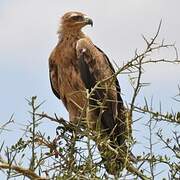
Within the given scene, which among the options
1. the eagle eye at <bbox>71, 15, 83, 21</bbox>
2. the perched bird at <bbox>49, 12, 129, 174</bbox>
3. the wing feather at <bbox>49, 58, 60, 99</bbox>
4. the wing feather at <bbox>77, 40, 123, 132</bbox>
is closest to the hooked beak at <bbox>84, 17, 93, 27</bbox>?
the perched bird at <bbox>49, 12, 129, 174</bbox>

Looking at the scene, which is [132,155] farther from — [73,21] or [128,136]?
[73,21]

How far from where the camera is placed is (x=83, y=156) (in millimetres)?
3145

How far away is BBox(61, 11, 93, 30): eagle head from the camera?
906cm

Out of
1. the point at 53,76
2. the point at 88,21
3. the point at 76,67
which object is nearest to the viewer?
the point at 76,67

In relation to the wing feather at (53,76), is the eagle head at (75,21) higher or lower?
higher

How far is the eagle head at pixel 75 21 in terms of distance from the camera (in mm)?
9062

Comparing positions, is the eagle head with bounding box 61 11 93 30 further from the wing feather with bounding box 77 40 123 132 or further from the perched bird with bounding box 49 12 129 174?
the wing feather with bounding box 77 40 123 132

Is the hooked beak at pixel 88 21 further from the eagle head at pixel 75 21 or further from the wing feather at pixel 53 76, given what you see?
the wing feather at pixel 53 76

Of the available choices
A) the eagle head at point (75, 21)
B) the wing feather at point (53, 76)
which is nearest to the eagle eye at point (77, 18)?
the eagle head at point (75, 21)

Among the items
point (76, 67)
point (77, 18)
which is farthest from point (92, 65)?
point (77, 18)

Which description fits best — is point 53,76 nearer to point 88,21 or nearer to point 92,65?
point 92,65

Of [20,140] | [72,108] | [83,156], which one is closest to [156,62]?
[83,156]

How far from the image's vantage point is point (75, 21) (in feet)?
30.1

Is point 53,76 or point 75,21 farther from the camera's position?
point 75,21
